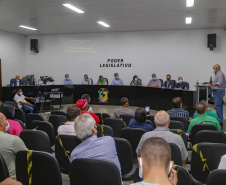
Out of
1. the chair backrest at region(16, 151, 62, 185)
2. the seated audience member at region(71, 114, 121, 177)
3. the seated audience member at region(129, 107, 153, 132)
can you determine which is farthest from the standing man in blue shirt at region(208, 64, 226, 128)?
the chair backrest at region(16, 151, 62, 185)

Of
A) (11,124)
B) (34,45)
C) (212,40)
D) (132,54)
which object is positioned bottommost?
(11,124)

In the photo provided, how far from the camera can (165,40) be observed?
12680 mm

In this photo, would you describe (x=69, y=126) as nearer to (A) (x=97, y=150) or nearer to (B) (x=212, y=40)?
(A) (x=97, y=150)

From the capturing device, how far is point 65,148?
2873 mm

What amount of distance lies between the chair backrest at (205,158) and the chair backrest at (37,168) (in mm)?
1351

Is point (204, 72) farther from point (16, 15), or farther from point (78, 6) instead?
point (16, 15)

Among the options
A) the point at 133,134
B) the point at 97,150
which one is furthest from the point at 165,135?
the point at 97,150

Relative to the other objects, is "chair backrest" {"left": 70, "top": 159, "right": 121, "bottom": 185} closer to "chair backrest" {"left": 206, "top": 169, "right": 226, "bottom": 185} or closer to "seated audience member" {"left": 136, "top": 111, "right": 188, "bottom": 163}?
"chair backrest" {"left": 206, "top": 169, "right": 226, "bottom": 185}

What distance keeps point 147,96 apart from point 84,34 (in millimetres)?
5299

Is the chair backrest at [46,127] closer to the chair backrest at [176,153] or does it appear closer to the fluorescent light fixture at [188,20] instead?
the chair backrest at [176,153]

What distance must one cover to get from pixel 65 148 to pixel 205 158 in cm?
148

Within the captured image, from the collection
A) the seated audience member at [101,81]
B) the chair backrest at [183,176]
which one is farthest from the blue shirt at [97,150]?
the seated audience member at [101,81]

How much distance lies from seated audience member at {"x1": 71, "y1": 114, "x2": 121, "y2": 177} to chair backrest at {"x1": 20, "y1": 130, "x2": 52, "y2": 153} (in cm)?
81

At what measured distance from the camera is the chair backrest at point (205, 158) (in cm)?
247
